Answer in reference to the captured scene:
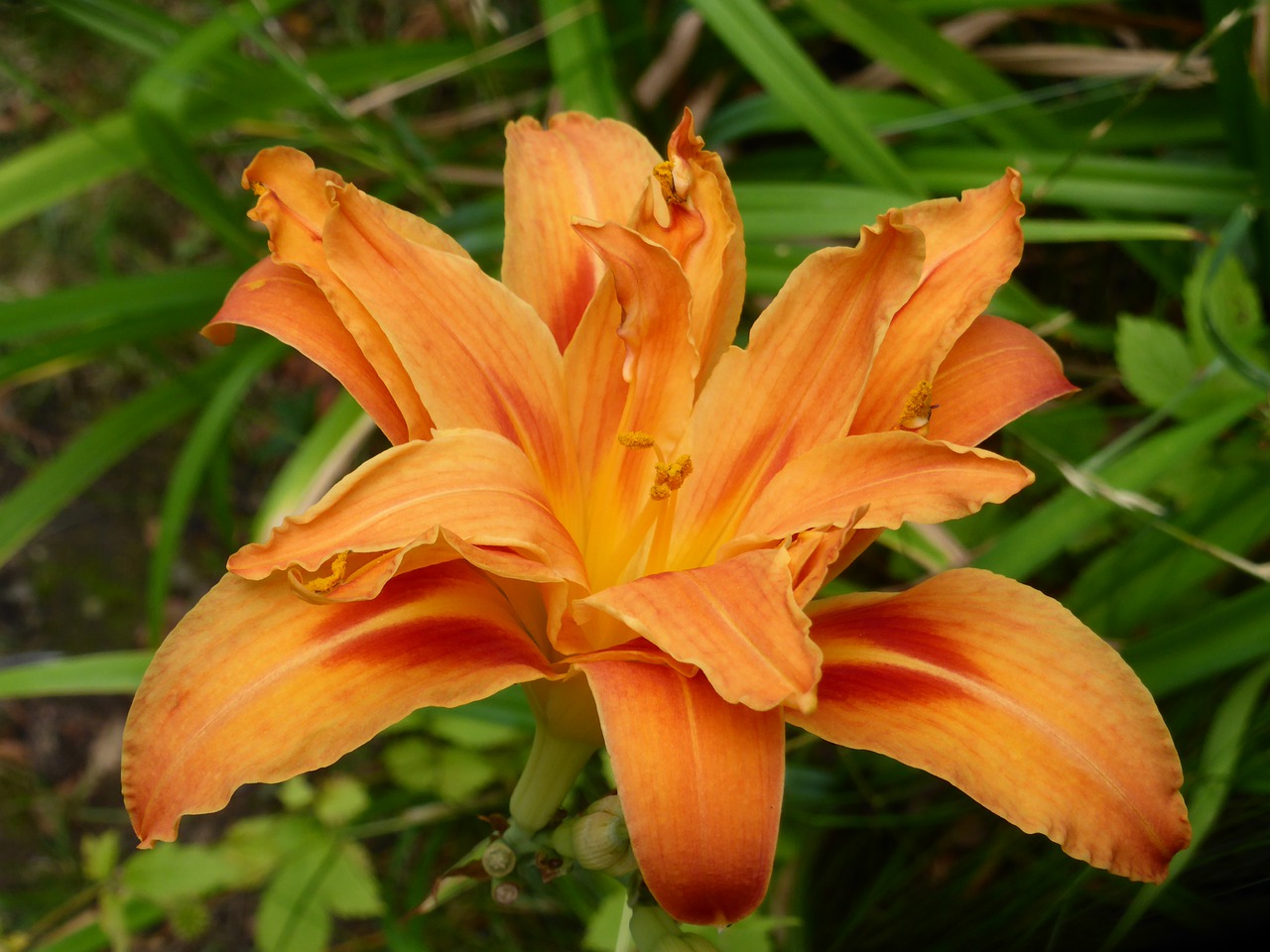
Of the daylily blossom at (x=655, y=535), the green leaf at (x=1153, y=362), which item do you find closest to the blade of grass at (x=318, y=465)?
the daylily blossom at (x=655, y=535)

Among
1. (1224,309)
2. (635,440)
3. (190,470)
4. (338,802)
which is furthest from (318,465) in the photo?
(1224,309)

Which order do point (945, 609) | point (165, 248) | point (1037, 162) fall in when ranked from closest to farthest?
point (945, 609) → point (1037, 162) → point (165, 248)

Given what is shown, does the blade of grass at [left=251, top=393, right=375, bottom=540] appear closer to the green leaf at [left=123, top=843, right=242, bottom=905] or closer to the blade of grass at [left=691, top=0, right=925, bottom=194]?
the green leaf at [left=123, top=843, right=242, bottom=905]

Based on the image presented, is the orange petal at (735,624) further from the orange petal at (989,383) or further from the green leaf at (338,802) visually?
the green leaf at (338,802)

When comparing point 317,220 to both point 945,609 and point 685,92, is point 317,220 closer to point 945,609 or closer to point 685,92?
point 945,609

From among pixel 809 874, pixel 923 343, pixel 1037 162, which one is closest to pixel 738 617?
pixel 923 343

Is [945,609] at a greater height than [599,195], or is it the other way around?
[599,195]

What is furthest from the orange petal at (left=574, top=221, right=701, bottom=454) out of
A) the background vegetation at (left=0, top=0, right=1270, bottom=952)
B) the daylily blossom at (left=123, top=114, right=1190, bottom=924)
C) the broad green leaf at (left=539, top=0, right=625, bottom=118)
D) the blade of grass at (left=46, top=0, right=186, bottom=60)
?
the blade of grass at (left=46, top=0, right=186, bottom=60)
